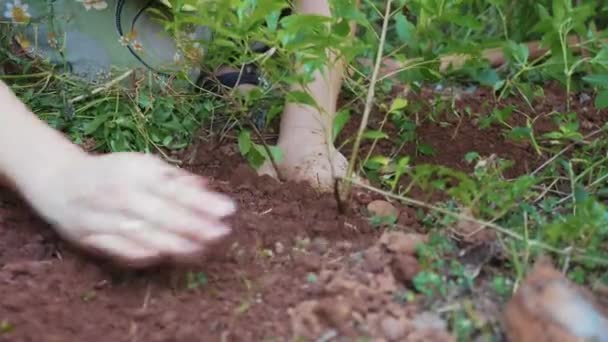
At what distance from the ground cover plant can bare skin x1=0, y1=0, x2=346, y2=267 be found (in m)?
0.03

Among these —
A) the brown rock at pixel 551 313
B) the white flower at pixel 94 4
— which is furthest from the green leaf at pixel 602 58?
the white flower at pixel 94 4

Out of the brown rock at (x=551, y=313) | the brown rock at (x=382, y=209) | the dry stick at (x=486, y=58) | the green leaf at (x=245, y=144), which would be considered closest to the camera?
the brown rock at (x=551, y=313)

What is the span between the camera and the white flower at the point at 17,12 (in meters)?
1.60

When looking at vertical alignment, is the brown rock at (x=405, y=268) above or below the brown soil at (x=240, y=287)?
above

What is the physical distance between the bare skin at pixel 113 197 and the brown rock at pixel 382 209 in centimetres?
10

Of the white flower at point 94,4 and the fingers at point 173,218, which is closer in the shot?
the fingers at point 173,218

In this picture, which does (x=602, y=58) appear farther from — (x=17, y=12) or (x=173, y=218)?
(x=17, y=12)

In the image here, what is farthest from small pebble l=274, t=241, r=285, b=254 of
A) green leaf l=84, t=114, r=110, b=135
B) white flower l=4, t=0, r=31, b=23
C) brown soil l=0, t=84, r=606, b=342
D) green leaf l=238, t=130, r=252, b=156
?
white flower l=4, t=0, r=31, b=23

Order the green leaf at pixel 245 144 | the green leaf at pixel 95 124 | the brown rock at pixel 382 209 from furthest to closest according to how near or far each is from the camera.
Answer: the green leaf at pixel 95 124 < the green leaf at pixel 245 144 < the brown rock at pixel 382 209

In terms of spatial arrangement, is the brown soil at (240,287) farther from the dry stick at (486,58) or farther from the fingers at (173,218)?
the dry stick at (486,58)

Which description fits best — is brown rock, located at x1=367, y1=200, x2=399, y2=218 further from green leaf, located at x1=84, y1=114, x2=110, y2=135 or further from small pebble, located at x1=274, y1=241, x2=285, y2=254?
green leaf, located at x1=84, y1=114, x2=110, y2=135

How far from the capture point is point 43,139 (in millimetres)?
1144

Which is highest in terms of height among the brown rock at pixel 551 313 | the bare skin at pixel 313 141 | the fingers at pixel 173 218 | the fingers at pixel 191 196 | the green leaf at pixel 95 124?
the brown rock at pixel 551 313

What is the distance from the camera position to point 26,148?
44.6 inches
